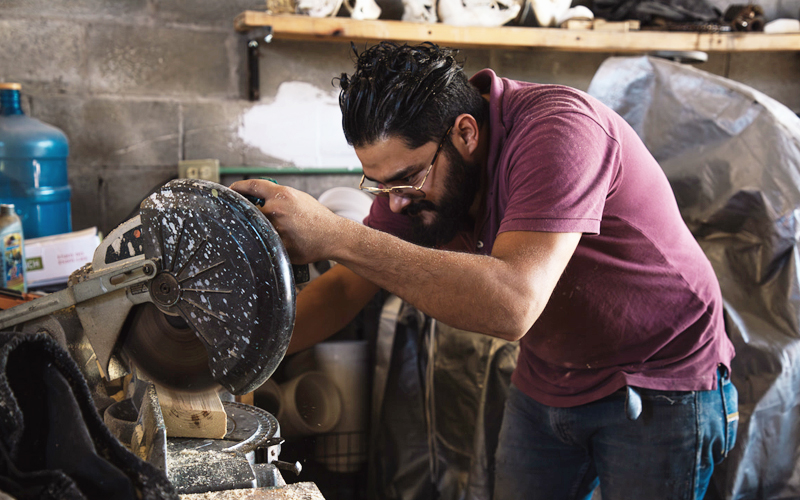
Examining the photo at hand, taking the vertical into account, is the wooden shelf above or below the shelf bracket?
above

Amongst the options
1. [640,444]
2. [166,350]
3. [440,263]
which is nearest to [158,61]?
[166,350]

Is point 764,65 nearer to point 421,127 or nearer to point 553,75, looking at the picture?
point 553,75

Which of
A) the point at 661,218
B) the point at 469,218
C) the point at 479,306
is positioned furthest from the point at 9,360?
the point at 661,218

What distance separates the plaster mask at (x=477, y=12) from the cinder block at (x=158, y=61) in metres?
0.94

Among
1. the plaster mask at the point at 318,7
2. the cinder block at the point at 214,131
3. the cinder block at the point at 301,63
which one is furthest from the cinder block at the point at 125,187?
the plaster mask at the point at 318,7

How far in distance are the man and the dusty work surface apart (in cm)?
37

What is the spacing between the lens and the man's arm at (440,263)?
36.4 inches

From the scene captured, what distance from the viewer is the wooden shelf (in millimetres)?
2346

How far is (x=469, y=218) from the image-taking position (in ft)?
4.67

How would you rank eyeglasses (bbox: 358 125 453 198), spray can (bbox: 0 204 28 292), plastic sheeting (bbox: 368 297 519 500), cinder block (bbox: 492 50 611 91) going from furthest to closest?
cinder block (bbox: 492 50 611 91) → plastic sheeting (bbox: 368 297 519 500) → spray can (bbox: 0 204 28 292) → eyeglasses (bbox: 358 125 453 198)

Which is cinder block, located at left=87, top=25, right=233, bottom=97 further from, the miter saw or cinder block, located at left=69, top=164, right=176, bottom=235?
the miter saw

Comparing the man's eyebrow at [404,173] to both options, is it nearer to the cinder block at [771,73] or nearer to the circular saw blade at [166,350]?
the circular saw blade at [166,350]

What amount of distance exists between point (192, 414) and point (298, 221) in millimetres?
417

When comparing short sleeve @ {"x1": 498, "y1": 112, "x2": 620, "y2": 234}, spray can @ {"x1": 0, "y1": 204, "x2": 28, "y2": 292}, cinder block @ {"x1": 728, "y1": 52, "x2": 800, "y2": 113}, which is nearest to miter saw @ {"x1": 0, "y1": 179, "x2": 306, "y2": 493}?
short sleeve @ {"x1": 498, "y1": 112, "x2": 620, "y2": 234}
